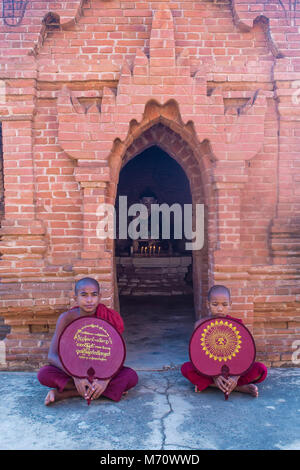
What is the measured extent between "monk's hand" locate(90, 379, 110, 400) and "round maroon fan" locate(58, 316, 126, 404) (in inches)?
1.6

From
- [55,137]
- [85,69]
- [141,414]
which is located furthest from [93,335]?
[85,69]

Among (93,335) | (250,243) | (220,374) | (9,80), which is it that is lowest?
(220,374)

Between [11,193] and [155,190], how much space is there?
6748mm

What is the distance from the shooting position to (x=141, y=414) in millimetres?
3146

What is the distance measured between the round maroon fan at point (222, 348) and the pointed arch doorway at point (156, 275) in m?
0.97

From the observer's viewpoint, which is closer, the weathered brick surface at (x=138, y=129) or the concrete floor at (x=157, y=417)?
the concrete floor at (x=157, y=417)

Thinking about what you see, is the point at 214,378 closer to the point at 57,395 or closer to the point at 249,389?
the point at 249,389

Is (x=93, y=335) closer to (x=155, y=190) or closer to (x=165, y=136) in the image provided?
(x=165, y=136)

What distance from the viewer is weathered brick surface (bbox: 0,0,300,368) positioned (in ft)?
13.9

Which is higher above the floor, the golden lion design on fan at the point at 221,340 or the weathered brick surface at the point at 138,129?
the weathered brick surface at the point at 138,129

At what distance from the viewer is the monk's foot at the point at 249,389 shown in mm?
3449

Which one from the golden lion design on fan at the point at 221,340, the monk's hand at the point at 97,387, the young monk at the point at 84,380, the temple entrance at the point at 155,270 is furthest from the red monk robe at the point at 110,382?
the temple entrance at the point at 155,270

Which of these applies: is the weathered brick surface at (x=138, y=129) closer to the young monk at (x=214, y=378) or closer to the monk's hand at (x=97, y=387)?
the young monk at (x=214, y=378)

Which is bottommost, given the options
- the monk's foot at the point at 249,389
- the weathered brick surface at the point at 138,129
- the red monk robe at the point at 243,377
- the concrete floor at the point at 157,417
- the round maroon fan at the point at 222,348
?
the concrete floor at the point at 157,417
